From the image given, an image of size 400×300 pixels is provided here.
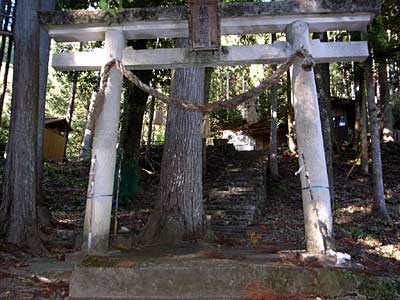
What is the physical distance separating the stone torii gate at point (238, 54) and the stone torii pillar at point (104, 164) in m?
0.01

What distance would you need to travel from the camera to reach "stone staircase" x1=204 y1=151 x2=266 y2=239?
1036 cm

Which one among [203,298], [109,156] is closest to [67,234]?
[109,156]

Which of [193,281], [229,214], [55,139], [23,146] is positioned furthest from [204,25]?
[55,139]

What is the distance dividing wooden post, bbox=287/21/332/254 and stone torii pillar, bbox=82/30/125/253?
2.35 metres

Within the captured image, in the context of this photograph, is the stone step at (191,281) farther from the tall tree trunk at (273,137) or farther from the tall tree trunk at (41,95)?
the tall tree trunk at (273,137)

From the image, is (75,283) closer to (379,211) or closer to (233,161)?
(379,211)

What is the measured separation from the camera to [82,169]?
16.7 m

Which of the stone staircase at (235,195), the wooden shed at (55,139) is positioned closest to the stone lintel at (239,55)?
the stone staircase at (235,195)

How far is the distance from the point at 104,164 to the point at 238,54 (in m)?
2.24

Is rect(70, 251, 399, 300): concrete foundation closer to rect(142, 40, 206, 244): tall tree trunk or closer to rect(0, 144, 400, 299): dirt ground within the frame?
rect(0, 144, 400, 299): dirt ground

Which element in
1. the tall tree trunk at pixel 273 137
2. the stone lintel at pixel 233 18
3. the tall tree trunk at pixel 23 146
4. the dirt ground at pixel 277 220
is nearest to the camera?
the stone lintel at pixel 233 18

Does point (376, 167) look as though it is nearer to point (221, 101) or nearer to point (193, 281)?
point (221, 101)

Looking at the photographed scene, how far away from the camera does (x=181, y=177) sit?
7.45m

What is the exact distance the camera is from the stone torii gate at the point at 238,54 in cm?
501
